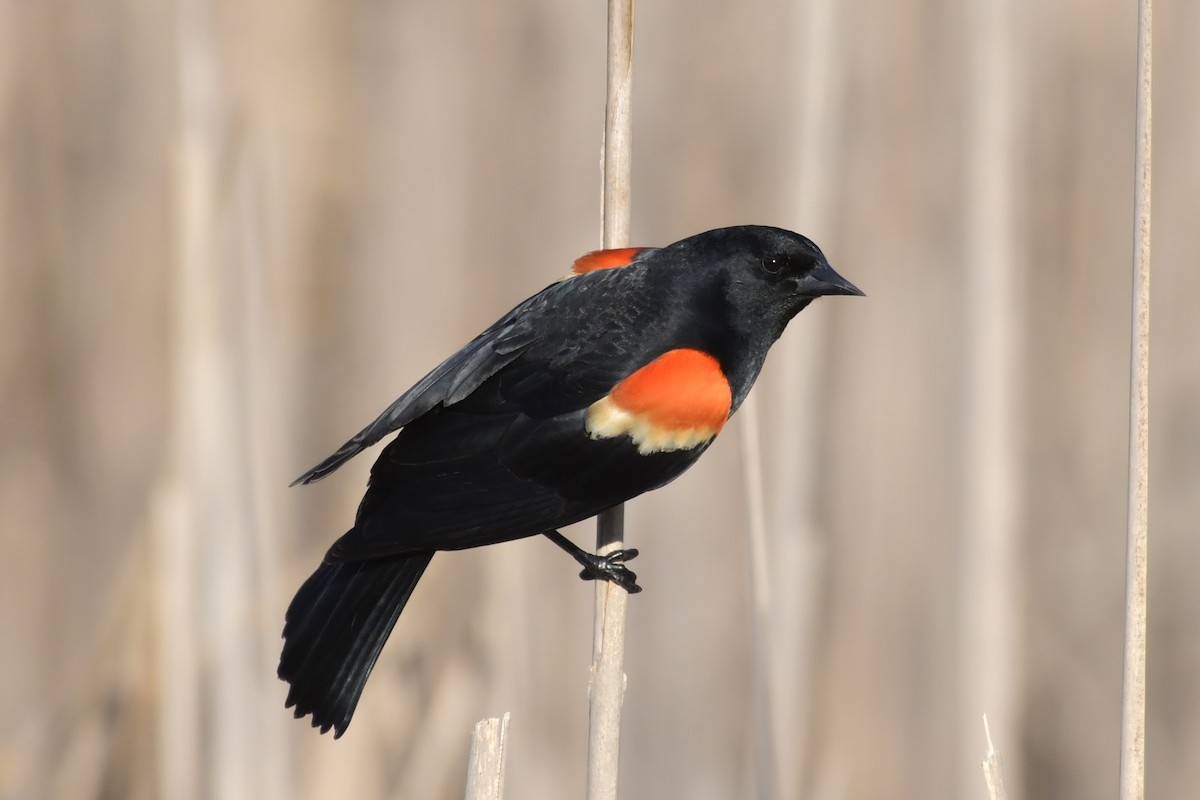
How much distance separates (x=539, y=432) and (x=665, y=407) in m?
0.19

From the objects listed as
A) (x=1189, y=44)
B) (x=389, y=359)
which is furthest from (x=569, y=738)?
(x=1189, y=44)

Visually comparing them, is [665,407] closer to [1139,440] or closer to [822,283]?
[822,283]

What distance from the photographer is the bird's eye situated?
1.89 meters

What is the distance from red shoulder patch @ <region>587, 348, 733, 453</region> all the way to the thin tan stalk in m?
0.21

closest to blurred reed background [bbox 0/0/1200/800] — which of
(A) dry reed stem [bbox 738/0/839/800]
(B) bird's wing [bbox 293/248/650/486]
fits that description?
(A) dry reed stem [bbox 738/0/839/800]

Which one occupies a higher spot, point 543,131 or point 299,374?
point 543,131

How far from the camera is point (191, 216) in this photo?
2.22m

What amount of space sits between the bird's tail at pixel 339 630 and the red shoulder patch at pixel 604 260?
21.1 inches

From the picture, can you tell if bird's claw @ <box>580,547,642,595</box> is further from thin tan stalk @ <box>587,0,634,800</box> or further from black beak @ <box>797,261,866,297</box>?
black beak @ <box>797,261,866,297</box>

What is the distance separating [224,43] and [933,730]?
90.2 inches

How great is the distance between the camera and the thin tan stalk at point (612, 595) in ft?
5.13

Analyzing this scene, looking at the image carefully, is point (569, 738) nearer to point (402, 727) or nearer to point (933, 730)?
point (402, 727)

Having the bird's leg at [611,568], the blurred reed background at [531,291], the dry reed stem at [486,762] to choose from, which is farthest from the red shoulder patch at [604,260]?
the dry reed stem at [486,762]

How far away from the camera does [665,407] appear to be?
177cm
